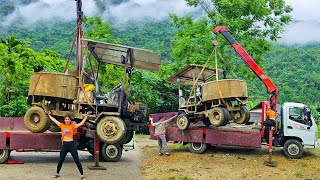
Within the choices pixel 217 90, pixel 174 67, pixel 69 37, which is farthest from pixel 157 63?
pixel 69 37

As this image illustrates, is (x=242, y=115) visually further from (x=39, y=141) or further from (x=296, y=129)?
(x=39, y=141)

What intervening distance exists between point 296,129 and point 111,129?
6.95 meters

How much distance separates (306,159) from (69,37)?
132ft

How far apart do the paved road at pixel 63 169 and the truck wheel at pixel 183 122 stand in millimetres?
2065

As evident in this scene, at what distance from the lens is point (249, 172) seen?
12.3m

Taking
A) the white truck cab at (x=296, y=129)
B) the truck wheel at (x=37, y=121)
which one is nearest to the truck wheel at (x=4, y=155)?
the truck wheel at (x=37, y=121)

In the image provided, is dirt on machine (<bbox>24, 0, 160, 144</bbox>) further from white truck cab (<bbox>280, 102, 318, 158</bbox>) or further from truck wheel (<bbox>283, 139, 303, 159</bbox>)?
truck wheel (<bbox>283, 139, 303, 159</bbox>)

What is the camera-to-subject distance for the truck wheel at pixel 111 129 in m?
12.0

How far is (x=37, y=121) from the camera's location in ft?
→ 40.0

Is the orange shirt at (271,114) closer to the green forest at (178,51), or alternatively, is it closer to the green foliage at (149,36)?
the green forest at (178,51)

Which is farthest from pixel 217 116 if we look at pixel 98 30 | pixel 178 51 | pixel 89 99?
pixel 98 30

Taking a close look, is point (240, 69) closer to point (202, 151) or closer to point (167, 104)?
point (167, 104)

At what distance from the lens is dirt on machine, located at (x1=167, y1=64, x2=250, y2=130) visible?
14.2 meters

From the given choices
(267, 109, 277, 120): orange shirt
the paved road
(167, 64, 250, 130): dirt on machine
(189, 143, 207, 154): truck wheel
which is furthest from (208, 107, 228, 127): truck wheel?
the paved road
